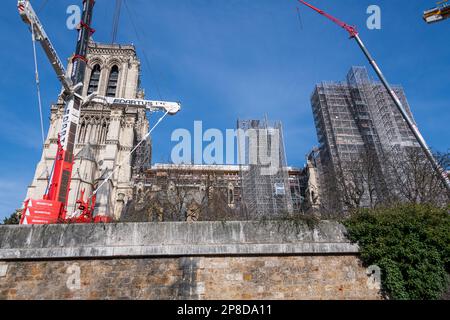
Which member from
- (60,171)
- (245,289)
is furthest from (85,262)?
(60,171)

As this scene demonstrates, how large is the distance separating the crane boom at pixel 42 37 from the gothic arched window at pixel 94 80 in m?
30.5

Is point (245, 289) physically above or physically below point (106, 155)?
below

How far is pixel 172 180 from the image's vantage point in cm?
2555

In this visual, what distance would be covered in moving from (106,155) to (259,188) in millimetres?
Answer: 19187

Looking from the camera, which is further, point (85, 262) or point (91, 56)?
point (91, 56)

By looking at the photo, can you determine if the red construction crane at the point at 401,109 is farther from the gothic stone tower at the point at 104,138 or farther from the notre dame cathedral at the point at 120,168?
the gothic stone tower at the point at 104,138

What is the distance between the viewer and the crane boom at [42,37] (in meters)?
13.5

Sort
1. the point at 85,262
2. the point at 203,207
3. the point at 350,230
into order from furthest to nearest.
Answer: the point at 203,207
the point at 350,230
the point at 85,262

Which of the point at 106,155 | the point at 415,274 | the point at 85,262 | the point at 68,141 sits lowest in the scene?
the point at 415,274

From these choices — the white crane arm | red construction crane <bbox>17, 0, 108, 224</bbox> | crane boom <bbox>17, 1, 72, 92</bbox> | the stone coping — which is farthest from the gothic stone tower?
the stone coping

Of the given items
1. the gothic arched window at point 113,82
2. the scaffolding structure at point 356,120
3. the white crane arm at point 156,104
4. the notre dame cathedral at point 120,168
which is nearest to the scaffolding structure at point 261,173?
the notre dame cathedral at point 120,168

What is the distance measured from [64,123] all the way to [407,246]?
50.3ft
